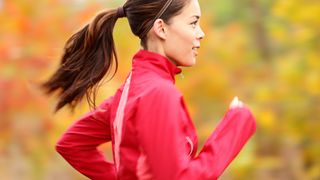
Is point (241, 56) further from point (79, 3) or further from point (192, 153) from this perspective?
point (192, 153)

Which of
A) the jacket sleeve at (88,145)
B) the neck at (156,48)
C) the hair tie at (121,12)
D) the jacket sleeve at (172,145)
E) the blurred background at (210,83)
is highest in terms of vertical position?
the hair tie at (121,12)

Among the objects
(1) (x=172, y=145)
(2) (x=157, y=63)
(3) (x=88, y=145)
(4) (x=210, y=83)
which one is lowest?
(4) (x=210, y=83)

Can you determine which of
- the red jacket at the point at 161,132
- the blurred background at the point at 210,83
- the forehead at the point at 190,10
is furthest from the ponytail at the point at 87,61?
the blurred background at the point at 210,83

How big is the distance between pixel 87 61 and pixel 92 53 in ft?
0.14

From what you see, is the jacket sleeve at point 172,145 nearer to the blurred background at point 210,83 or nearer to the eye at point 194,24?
the eye at point 194,24

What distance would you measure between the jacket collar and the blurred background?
233 inches

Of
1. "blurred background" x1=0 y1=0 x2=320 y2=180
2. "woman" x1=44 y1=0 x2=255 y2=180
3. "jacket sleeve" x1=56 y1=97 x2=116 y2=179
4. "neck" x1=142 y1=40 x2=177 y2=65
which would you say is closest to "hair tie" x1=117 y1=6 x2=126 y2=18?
"woman" x1=44 y1=0 x2=255 y2=180

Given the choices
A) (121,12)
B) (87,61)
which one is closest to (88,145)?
(87,61)

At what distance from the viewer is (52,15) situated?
11.9m

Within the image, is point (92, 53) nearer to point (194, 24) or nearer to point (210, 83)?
point (194, 24)

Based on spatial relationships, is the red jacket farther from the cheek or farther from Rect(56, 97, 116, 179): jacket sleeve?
Rect(56, 97, 116, 179): jacket sleeve

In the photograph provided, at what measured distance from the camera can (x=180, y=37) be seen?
116 inches

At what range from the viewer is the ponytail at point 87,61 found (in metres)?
3.23

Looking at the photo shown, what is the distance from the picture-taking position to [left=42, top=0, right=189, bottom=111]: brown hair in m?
3.02
